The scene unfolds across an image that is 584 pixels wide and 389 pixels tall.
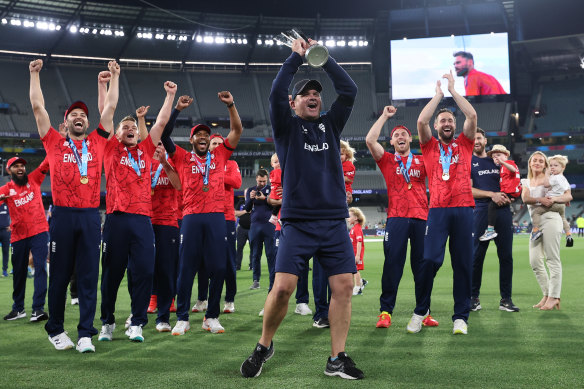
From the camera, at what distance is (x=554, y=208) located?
7645 millimetres

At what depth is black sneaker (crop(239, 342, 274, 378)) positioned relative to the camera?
3.98 m

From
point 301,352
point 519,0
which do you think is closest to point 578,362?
point 301,352

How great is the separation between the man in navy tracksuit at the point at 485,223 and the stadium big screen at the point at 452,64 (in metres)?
33.9

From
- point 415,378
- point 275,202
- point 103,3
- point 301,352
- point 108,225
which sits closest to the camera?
point 415,378

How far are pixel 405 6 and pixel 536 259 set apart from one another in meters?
42.4

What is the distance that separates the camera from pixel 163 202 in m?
6.57

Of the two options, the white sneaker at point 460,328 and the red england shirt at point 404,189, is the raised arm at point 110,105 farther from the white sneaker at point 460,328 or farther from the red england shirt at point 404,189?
the white sneaker at point 460,328

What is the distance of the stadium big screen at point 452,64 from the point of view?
130 feet

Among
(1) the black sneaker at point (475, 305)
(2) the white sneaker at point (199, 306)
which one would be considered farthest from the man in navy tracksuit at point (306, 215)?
(1) the black sneaker at point (475, 305)

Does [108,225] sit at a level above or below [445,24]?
below

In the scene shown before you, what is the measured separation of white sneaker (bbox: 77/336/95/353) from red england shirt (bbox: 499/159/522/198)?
5894 mm

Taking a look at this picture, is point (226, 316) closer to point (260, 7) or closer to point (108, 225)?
point (108, 225)

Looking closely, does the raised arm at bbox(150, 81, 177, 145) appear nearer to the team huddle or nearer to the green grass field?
the team huddle

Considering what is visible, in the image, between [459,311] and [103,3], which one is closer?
[459,311]
